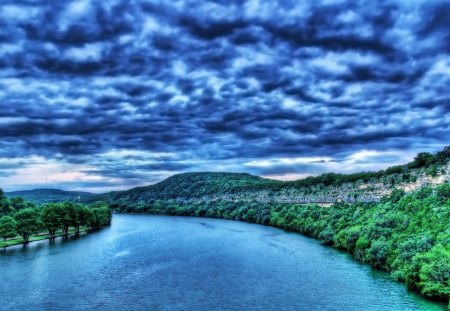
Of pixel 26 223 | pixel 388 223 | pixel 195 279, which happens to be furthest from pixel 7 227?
pixel 388 223

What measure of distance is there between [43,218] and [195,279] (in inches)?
2757

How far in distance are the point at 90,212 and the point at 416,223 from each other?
111 m

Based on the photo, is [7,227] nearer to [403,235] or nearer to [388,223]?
[388,223]

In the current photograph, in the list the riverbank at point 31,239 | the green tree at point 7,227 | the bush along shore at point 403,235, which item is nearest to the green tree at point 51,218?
the riverbank at point 31,239

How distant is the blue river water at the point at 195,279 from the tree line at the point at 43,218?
542cm

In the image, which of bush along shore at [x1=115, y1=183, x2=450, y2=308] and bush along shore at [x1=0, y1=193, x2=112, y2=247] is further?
bush along shore at [x1=0, y1=193, x2=112, y2=247]

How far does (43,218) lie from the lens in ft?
391

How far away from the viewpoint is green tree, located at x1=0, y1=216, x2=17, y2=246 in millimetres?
100500

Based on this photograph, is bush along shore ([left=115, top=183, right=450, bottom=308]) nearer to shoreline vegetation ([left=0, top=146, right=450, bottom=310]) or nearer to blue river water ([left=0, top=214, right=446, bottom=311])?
shoreline vegetation ([left=0, top=146, right=450, bottom=310])

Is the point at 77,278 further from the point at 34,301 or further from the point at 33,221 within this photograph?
the point at 33,221

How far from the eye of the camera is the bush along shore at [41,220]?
103 meters

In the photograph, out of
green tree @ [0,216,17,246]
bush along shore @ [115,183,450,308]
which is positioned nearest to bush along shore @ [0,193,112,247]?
green tree @ [0,216,17,246]

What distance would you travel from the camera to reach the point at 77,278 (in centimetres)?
6812

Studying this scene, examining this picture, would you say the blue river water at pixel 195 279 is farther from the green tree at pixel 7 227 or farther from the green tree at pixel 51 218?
the green tree at pixel 51 218
